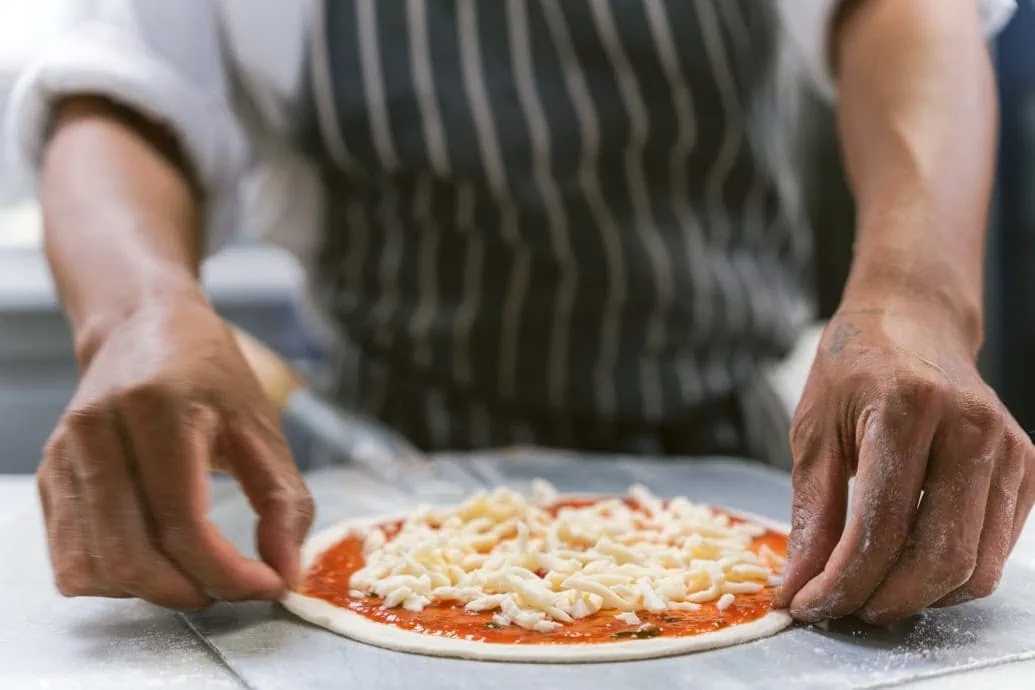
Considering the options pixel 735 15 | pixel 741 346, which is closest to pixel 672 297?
pixel 741 346

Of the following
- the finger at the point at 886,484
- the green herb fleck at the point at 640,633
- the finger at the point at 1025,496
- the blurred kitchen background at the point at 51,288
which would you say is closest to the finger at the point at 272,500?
the green herb fleck at the point at 640,633

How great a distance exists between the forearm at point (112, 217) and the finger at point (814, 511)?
1.41 feet

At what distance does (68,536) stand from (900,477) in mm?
495

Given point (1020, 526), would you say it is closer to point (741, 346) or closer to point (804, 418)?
point (804, 418)

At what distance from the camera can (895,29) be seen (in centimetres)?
93

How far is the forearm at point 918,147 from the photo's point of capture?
74 cm

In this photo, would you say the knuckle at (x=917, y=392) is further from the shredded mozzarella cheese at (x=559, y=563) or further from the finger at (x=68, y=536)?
the finger at (x=68, y=536)

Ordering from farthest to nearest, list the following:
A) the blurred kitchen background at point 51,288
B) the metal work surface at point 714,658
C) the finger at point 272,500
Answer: the blurred kitchen background at point 51,288 < the finger at point 272,500 < the metal work surface at point 714,658

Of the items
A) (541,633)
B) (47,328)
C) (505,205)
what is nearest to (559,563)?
(541,633)

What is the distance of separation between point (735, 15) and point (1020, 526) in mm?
637

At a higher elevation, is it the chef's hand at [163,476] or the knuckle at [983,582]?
the chef's hand at [163,476]

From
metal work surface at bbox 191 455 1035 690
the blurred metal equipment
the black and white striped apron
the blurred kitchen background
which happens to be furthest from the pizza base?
the blurred metal equipment

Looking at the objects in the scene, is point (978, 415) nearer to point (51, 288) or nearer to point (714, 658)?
point (714, 658)

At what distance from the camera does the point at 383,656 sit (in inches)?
26.3
